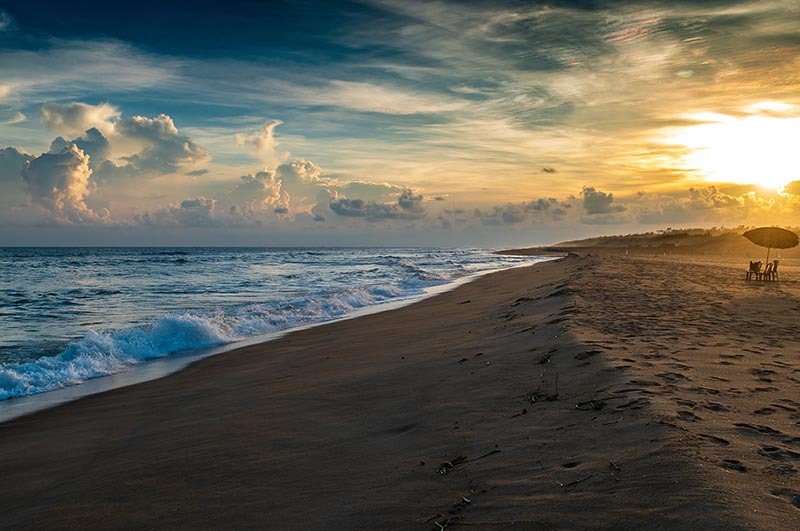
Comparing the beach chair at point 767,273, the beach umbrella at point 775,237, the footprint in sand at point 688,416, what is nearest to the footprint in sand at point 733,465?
the footprint in sand at point 688,416

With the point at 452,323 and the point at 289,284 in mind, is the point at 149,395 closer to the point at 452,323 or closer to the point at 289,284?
the point at 452,323

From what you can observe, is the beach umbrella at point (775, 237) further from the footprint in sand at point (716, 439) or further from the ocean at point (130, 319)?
the footprint in sand at point (716, 439)

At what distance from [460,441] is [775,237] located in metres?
23.4

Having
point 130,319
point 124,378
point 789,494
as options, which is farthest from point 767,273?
point 130,319

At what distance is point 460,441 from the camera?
463 cm

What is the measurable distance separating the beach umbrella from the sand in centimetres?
1523

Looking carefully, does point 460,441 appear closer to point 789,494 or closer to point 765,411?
point 789,494

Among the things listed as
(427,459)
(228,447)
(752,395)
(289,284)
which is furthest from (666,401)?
(289,284)

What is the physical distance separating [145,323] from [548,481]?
1531 centimetres

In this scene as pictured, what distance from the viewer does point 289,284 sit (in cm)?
3073

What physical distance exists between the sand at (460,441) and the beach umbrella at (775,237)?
50.0 feet

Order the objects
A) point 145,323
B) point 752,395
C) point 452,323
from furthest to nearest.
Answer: point 145,323, point 452,323, point 752,395

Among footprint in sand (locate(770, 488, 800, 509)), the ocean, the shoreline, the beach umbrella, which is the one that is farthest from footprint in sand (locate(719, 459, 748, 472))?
the beach umbrella

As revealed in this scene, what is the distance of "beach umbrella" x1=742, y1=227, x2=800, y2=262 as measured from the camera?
21516 mm
